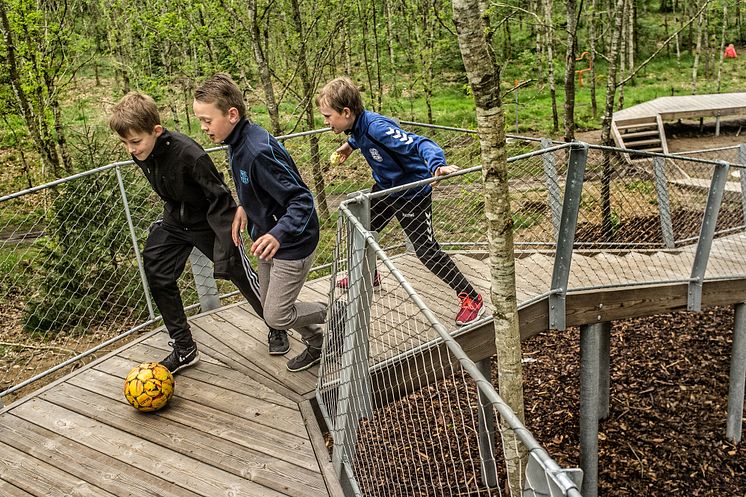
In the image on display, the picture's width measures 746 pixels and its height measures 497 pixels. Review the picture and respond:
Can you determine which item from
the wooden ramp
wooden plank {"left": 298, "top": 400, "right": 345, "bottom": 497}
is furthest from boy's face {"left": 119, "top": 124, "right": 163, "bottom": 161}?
the wooden ramp

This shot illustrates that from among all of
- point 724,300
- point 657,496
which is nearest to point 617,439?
point 657,496

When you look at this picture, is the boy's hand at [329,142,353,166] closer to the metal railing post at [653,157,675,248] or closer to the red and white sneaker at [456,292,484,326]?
the red and white sneaker at [456,292,484,326]

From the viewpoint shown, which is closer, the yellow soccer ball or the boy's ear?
the boy's ear

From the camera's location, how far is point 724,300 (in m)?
6.05

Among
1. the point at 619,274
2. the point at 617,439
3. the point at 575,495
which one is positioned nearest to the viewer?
the point at 575,495

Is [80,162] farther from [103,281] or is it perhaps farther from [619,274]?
[619,274]

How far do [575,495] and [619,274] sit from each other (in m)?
4.78

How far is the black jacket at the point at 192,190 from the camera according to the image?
381 centimetres

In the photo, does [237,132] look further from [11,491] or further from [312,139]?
[312,139]

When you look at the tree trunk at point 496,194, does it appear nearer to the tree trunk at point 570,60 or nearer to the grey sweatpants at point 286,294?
the grey sweatpants at point 286,294

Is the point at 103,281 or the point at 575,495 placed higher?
the point at 575,495

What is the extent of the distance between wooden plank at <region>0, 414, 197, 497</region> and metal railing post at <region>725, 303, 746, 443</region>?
19.4 ft

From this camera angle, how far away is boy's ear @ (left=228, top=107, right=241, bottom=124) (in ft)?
11.6

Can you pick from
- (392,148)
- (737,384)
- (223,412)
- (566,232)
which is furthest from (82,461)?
(737,384)
